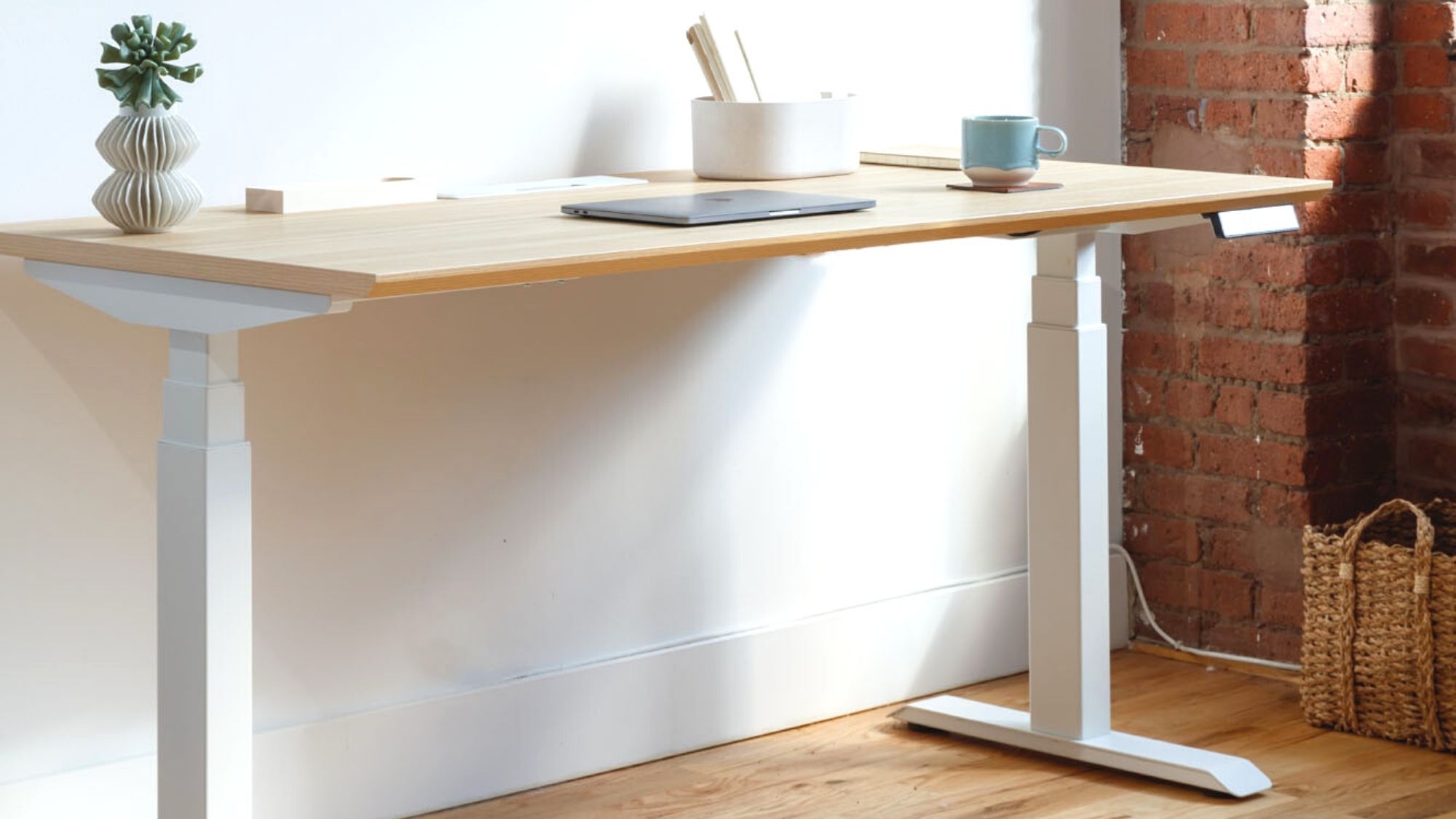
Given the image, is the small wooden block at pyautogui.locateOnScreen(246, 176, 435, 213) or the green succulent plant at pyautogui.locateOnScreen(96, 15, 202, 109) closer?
the green succulent plant at pyautogui.locateOnScreen(96, 15, 202, 109)

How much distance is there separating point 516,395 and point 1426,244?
1438 millimetres

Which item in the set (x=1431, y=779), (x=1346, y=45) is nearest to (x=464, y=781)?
(x=1431, y=779)

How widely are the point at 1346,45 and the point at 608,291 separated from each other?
121 centimetres

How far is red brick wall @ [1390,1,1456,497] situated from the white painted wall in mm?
447

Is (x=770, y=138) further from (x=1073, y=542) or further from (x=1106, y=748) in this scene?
(x=1106, y=748)

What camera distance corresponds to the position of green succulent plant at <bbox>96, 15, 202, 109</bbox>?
1.89 meters

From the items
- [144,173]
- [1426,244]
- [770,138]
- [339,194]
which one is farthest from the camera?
[1426,244]

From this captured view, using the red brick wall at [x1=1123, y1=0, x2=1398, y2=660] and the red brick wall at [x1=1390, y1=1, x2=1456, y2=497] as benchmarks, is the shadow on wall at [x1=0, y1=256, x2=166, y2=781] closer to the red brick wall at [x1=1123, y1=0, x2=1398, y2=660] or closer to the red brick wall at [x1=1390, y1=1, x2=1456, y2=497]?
the red brick wall at [x1=1123, y1=0, x2=1398, y2=660]

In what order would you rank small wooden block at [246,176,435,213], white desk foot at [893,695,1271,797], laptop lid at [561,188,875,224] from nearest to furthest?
1. laptop lid at [561,188,875,224]
2. small wooden block at [246,176,435,213]
3. white desk foot at [893,695,1271,797]

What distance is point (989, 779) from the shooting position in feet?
8.65

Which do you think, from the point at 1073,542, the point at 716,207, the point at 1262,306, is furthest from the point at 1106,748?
the point at 716,207

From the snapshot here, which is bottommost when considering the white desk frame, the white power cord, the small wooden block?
the white power cord

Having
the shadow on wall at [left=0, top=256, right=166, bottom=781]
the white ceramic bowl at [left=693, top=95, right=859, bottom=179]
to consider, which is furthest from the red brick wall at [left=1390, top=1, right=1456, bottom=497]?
the shadow on wall at [left=0, top=256, right=166, bottom=781]

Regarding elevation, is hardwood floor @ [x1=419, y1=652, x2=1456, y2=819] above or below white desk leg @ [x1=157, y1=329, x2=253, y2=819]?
below
